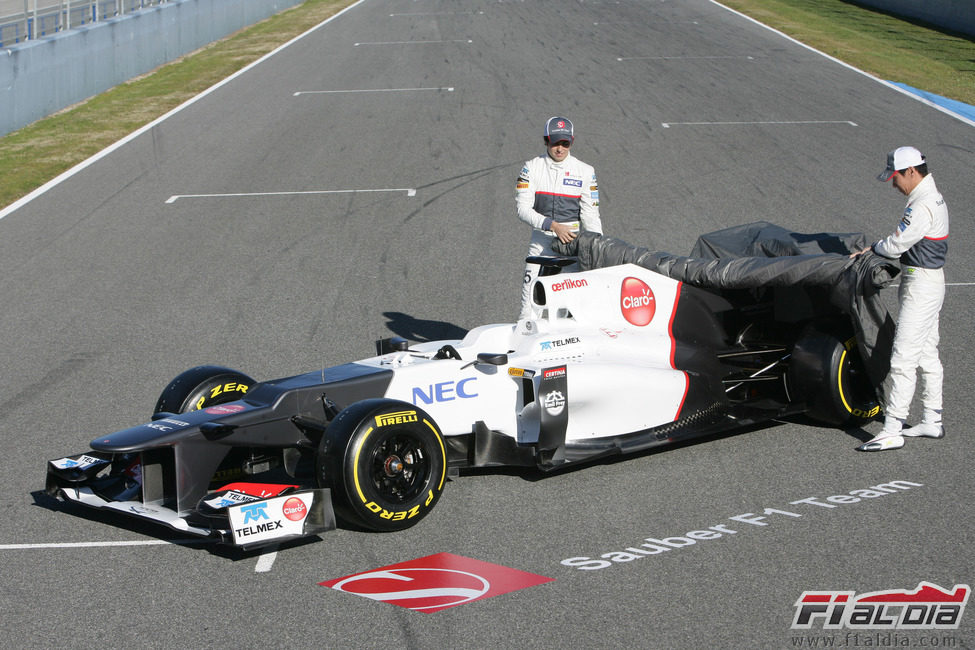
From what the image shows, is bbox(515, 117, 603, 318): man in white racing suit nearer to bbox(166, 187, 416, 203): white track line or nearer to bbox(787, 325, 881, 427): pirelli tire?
bbox(787, 325, 881, 427): pirelli tire

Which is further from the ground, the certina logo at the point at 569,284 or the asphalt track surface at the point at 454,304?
the certina logo at the point at 569,284

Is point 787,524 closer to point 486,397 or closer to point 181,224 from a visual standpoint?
point 486,397

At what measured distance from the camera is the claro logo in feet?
26.8

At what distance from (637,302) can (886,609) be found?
3.24 metres

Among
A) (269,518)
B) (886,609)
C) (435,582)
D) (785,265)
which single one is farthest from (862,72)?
(269,518)

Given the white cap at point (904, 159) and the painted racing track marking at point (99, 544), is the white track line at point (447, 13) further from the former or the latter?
the painted racing track marking at point (99, 544)

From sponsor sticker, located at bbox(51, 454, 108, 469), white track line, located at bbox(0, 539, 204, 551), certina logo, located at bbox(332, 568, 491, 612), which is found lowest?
white track line, located at bbox(0, 539, 204, 551)

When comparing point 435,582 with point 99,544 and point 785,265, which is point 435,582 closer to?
point 99,544

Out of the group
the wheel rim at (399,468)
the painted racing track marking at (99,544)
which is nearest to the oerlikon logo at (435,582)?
the wheel rim at (399,468)

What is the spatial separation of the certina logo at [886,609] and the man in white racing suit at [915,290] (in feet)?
7.07

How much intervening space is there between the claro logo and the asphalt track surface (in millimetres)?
1055

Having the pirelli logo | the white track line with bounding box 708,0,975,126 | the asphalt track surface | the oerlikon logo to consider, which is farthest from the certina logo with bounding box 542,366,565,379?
the white track line with bounding box 708,0,975,126

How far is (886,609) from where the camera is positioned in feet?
18.2

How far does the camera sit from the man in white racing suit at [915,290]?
7598mm
